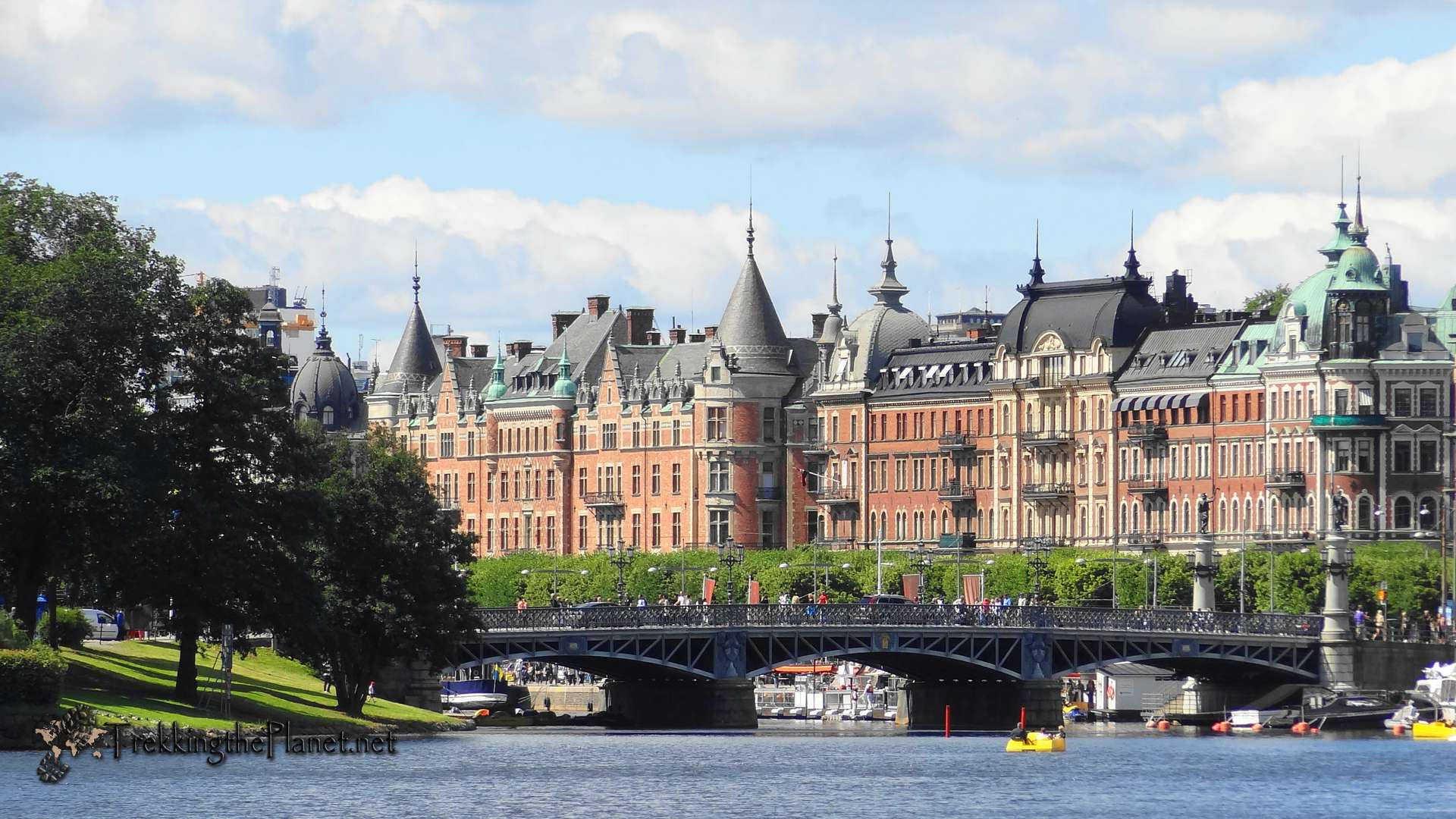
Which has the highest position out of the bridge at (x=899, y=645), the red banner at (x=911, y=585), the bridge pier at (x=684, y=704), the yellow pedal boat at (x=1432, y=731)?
the red banner at (x=911, y=585)

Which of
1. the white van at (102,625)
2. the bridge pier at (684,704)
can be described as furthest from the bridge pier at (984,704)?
the white van at (102,625)

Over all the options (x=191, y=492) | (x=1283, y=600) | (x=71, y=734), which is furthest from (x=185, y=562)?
(x=1283, y=600)

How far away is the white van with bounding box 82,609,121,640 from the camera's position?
155750 millimetres

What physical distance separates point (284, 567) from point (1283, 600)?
239 feet

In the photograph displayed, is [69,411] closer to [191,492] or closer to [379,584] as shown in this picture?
[191,492]

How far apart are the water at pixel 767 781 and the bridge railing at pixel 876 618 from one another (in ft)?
18.3

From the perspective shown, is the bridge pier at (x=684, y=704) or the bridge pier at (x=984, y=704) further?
the bridge pier at (x=984, y=704)

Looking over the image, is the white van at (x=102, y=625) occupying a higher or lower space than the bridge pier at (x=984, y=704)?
higher

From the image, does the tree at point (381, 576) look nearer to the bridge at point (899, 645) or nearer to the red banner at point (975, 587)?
the bridge at point (899, 645)

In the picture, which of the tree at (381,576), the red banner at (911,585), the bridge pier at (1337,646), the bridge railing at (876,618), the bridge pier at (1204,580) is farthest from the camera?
the red banner at (911,585)

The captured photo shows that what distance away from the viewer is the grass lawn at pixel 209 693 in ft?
417

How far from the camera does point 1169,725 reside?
172750 mm

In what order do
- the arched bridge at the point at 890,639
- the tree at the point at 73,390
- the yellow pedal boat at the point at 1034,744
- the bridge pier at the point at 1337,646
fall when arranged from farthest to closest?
1. the bridge pier at the point at 1337,646
2. the arched bridge at the point at 890,639
3. the yellow pedal boat at the point at 1034,744
4. the tree at the point at 73,390

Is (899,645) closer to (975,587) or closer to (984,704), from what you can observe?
(984,704)
